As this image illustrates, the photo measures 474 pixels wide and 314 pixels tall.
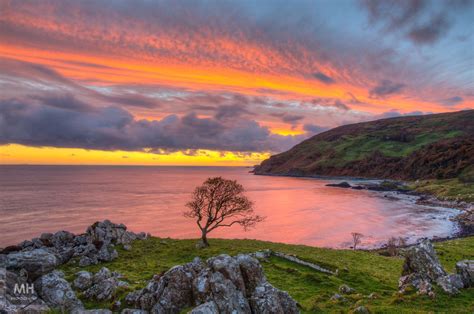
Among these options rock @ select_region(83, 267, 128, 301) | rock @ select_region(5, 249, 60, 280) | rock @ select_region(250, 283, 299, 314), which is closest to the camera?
rock @ select_region(250, 283, 299, 314)

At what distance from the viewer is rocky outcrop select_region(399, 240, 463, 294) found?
2228 centimetres

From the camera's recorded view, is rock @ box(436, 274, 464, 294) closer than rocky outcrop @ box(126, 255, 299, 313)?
No

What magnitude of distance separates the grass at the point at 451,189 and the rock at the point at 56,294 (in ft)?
524

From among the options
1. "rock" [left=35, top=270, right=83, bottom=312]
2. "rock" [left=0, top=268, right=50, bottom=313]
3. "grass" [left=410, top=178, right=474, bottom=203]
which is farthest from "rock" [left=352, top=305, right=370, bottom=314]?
"grass" [left=410, top=178, right=474, bottom=203]

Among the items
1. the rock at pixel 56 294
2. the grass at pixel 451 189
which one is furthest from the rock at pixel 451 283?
the grass at pixel 451 189

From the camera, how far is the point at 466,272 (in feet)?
77.0

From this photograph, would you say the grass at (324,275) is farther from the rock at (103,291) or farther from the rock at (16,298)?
the rock at (16,298)

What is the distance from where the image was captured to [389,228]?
92.8 meters

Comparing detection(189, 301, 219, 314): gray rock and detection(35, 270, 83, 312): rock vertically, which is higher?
detection(189, 301, 219, 314): gray rock

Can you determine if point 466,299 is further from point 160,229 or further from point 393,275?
point 160,229

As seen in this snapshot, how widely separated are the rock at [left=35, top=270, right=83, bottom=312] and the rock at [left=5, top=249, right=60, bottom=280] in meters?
0.81

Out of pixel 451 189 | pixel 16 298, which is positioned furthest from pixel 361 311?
pixel 451 189

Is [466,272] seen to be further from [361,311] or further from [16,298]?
[16,298]

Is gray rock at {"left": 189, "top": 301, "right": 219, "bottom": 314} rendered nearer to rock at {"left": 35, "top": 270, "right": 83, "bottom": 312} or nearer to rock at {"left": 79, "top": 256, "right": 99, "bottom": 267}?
rock at {"left": 35, "top": 270, "right": 83, "bottom": 312}
